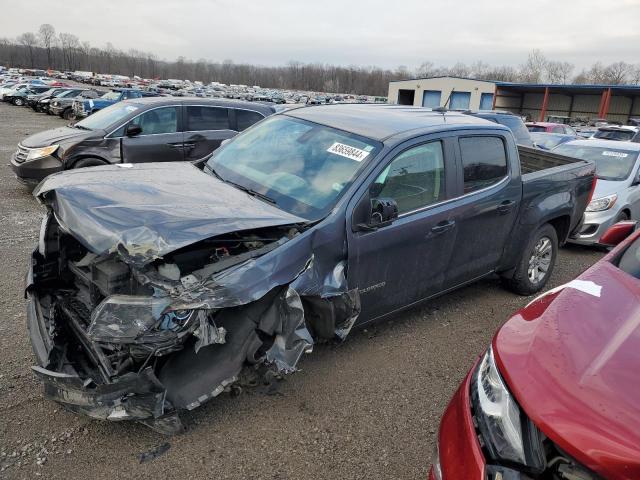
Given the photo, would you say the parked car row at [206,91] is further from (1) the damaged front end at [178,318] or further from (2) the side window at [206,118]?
(1) the damaged front end at [178,318]

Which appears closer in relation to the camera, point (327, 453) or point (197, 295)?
point (197, 295)

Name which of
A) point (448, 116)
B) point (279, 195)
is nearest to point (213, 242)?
point (279, 195)

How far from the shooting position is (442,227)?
372cm

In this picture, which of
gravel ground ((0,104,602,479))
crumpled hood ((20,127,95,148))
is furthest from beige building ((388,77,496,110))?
gravel ground ((0,104,602,479))

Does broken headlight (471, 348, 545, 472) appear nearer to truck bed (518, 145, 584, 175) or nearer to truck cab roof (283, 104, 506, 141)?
truck cab roof (283, 104, 506, 141)

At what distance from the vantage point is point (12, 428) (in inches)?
107

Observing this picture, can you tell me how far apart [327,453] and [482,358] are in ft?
3.69

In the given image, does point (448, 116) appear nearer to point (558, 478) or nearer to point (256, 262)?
point (256, 262)

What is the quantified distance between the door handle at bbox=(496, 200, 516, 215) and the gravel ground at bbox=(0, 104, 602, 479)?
1148mm

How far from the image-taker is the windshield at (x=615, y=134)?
16.4 metres

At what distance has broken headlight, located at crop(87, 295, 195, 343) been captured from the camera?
2312mm

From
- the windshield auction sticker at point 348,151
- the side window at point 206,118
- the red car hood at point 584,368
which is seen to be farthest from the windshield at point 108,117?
the red car hood at point 584,368

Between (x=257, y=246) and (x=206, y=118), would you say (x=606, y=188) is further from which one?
(x=206, y=118)

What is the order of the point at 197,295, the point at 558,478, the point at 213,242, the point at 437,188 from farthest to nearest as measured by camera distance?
the point at 437,188
the point at 213,242
the point at 197,295
the point at 558,478
